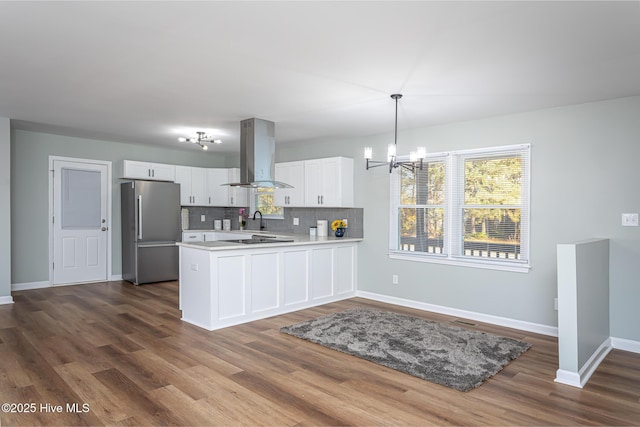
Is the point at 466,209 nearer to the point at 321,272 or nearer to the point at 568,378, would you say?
the point at 321,272

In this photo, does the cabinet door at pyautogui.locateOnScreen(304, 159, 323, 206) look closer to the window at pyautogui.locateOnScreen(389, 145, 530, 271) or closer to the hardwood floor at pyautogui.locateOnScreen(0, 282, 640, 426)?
the window at pyautogui.locateOnScreen(389, 145, 530, 271)

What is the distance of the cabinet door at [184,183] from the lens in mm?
7594

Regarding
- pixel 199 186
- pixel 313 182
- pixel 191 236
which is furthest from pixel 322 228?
pixel 199 186

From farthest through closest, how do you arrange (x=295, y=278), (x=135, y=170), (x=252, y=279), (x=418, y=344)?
(x=135, y=170)
(x=295, y=278)
(x=252, y=279)
(x=418, y=344)

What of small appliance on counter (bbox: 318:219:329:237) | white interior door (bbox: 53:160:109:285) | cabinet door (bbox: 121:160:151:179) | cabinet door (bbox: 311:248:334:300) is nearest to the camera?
cabinet door (bbox: 311:248:334:300)

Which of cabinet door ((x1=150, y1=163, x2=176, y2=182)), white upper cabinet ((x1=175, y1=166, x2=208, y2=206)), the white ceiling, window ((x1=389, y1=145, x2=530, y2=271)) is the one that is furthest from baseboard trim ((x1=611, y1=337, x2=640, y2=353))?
cabinet door ((x1=150, y1=163, x2=176, y2=182))

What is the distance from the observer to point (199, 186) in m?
7.88

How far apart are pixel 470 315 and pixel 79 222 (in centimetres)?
610

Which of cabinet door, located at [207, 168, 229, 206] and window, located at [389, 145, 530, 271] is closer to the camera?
window, located at [389, 145, 530, 271]

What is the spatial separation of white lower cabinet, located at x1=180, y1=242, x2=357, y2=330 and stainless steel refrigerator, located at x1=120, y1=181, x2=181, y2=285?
238 cm

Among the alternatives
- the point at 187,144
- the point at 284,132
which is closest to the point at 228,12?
the point at 284,132

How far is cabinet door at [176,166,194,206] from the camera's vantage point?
7.59m

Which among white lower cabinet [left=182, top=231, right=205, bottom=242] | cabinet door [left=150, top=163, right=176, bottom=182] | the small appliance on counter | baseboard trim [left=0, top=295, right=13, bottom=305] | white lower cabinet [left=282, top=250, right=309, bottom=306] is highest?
cabinet door [left=150, top=163, right=176, bottom=182]

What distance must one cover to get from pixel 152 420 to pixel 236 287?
2.16 metres
